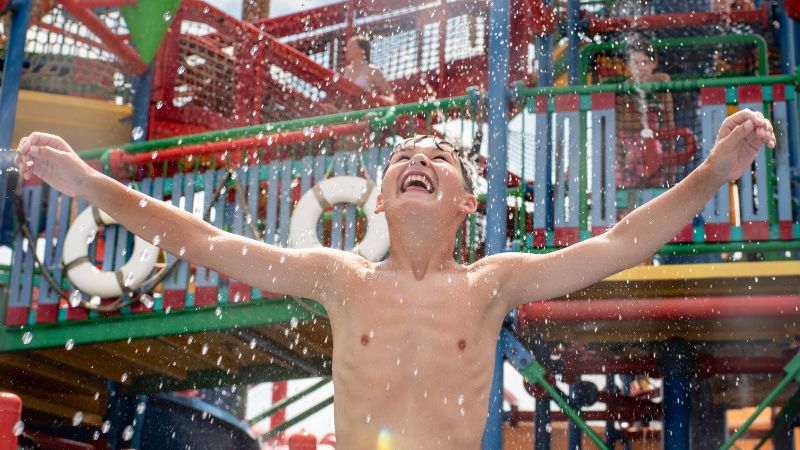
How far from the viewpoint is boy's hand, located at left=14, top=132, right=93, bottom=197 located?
9.14ft

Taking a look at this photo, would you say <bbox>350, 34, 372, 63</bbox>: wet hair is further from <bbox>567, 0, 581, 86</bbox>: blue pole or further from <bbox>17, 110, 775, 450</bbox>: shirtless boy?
<bbox>17, 110, 775, 450</bbox>: shirtless boy

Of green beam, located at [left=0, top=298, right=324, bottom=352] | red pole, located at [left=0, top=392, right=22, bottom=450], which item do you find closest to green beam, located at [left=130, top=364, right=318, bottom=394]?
green beam, located at [left=0, top=298, right=324, bottom=352]

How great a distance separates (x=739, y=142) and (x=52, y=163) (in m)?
1.99

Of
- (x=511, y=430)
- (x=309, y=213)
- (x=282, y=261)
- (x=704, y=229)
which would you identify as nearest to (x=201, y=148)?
(x=309, y=213)

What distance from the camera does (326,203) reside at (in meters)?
6.38

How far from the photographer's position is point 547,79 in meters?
8.31

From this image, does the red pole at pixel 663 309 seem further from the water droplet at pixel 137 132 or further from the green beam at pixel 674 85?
the water droplet at pixel 137 132

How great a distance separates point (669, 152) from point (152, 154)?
3886 millimetres

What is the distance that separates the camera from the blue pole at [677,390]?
5.95 metres

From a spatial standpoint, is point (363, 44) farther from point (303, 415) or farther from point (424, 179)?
point (424, 179)

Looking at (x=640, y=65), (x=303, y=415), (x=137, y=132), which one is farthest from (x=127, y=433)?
(x=640, y=65)

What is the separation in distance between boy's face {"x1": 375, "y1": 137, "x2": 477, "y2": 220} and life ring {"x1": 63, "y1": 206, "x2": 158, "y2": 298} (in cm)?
394

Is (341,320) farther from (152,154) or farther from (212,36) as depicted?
(212,36)

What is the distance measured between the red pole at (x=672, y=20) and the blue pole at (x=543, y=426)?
3.45 meters
